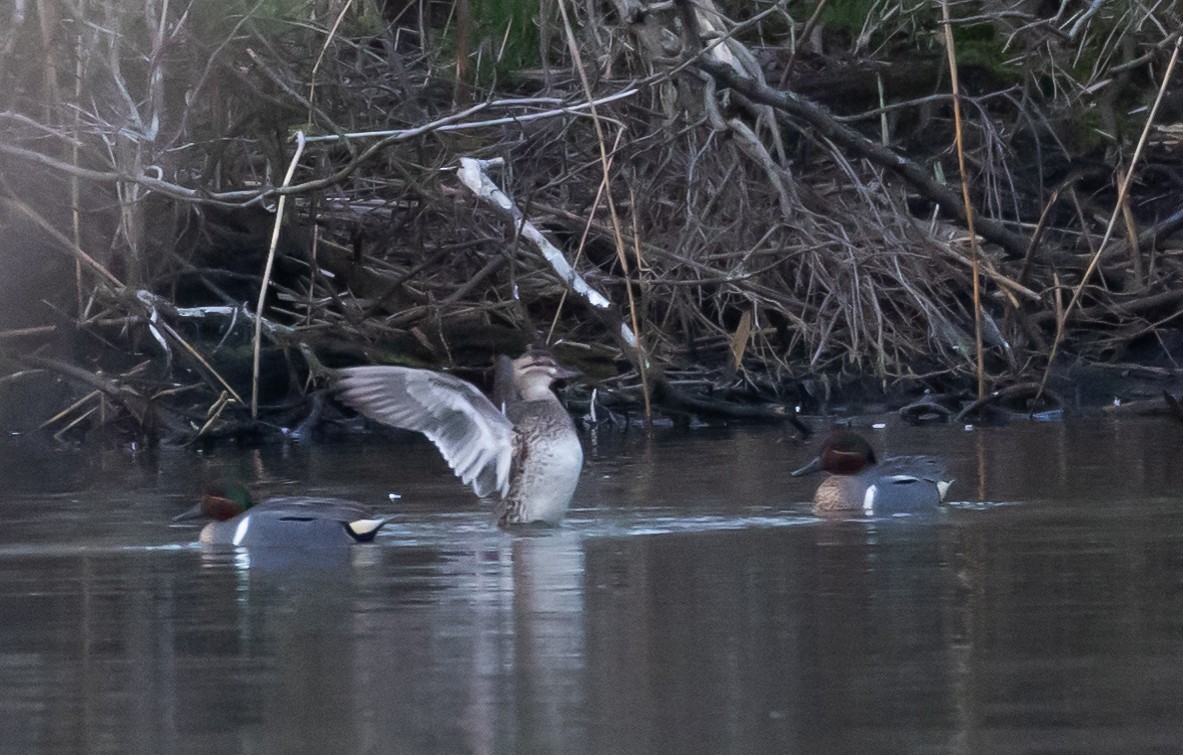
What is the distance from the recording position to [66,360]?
1220 centimetres

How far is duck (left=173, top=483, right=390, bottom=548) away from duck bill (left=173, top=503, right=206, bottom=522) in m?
0.35

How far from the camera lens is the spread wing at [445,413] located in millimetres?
8078

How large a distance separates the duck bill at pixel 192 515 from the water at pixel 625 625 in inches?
3.2

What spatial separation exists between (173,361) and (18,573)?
5948 millimetres

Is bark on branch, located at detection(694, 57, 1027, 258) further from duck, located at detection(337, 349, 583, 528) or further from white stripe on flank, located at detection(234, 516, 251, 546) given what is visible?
white stripe on flank, located at detection(234, 516, 251, 546)

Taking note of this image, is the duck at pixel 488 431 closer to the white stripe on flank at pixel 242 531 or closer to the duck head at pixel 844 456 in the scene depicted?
the white stripe on flank at pixel 242 531

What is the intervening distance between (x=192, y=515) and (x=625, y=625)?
3.08m

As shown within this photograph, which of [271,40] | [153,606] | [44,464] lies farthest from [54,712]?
[271,40]

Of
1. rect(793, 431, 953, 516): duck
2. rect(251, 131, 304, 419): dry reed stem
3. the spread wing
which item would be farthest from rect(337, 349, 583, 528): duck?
rect(251, 131, 304, 419): dry reed stem

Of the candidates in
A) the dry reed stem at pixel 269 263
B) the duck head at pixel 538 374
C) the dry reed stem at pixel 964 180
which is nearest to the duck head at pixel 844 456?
the duck head at pixel 538 374

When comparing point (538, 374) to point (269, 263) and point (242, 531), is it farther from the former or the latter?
point (269, 263)

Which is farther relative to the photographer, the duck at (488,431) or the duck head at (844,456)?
the duck head at (844,456)

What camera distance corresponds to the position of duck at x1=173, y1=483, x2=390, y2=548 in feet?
23.4

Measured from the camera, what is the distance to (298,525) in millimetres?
7203
